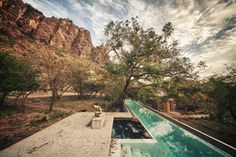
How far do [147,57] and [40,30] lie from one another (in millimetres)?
75009

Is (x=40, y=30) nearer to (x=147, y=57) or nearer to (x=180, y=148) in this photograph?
(x=147, y=57)

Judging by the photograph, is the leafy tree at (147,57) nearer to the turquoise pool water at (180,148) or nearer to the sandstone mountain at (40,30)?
the turquoise pool water at (180,148)

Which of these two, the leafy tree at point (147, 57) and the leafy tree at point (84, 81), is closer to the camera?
the leafy tree at point (147, 57)

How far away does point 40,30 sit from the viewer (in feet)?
233

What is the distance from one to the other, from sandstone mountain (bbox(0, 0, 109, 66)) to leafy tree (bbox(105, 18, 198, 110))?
862 inches

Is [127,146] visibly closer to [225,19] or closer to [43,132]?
[43,132]

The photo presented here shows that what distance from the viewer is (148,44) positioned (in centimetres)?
1506

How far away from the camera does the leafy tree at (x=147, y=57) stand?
565 inches

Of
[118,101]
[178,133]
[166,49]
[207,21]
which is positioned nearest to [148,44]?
[166,49]

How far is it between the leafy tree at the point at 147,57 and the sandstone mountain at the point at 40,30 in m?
21.9

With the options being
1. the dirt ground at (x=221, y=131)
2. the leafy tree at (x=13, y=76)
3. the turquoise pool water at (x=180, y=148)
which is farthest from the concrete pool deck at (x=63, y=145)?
the leafy tree at (x=13, y=76)

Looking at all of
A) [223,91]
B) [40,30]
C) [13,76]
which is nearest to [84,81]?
[13,76]

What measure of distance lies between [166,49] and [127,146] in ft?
40.0

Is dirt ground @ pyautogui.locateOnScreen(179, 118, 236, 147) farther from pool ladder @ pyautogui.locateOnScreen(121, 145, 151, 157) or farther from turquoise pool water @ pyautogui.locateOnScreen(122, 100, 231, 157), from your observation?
pool ladder @ pyautogui.locateOnScreen(121, 145, 151, 157)
